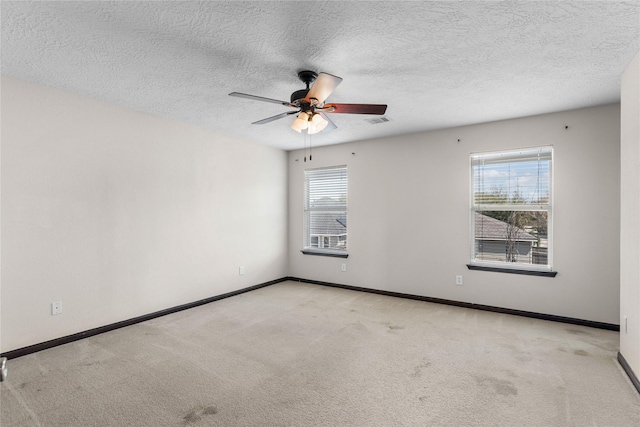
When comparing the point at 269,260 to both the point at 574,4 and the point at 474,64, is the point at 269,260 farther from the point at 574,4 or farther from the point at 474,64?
the point at 574,4

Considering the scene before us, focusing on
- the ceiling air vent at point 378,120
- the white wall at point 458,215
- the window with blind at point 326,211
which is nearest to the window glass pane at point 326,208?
the window with blind at point 326,211

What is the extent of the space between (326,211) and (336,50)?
11.6 ft

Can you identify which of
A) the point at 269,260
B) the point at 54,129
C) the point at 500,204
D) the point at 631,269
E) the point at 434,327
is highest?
the point at 54,129

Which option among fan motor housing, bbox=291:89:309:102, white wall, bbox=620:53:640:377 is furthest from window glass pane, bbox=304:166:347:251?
white wall, bbox=620:53:640:377

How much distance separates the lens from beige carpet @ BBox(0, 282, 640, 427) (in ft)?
6.65

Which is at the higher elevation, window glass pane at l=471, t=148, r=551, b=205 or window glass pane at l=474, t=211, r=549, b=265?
window glass pane at l=471, t=148, r=551, b=205

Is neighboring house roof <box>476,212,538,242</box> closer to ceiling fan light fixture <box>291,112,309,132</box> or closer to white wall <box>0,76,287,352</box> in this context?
ceiling fan light fixture <box>291,112,309,132</box>

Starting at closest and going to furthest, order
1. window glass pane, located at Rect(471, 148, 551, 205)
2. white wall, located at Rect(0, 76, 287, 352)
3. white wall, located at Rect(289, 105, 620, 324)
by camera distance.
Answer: white wall, located at Rect(0, 76, 287, 352), white wall, located at Rect(289, 105, 620, 324), window glass pane, located at Rect(471, 148, 551, 205)

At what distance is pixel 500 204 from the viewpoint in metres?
4.18

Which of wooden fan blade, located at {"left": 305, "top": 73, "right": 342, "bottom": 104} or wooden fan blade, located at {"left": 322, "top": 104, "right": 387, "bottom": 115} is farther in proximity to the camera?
wooden fan blade, located at {"left": 322, "top": 104, "right": 387, "bottom": 115}

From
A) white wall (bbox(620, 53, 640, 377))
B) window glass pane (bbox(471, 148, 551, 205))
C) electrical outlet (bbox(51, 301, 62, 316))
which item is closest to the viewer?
white wall (bbox(620, 53, 640, 377))

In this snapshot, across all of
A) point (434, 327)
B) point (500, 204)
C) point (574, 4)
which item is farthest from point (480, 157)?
point (574, 4)

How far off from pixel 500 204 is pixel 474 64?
87.2 inches

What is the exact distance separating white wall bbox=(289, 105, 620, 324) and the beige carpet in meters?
0.49
